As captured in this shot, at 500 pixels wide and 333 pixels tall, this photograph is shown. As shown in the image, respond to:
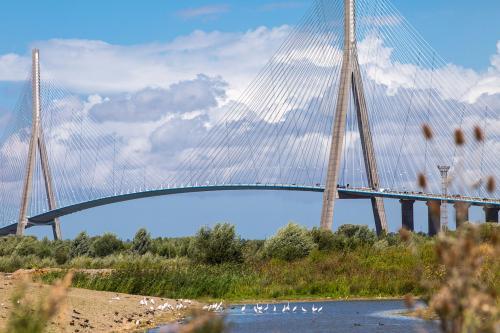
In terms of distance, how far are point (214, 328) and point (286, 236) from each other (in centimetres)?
3238

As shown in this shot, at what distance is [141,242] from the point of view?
50750 mm

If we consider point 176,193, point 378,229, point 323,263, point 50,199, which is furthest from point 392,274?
point 50,199

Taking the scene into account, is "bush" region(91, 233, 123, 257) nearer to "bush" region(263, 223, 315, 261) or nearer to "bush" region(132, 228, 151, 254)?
"bush" region(132, 228, 151, 254)

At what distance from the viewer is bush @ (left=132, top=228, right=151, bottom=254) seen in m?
50.3

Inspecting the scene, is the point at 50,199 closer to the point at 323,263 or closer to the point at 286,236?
the point at 286,236

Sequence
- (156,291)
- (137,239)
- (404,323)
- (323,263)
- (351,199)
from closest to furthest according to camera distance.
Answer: (404,323), (156,291), (323,263), (137,239), (351,199)

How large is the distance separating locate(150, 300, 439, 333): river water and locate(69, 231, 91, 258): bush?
84.2 ft

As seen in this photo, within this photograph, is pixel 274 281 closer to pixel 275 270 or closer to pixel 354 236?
pixel 275 270

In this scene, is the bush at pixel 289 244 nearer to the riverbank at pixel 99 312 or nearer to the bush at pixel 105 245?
the riverbank at pixel 99 312

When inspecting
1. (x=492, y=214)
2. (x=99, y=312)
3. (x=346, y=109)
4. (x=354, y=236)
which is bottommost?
(x=99, y=312)

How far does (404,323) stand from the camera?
64.0 feet

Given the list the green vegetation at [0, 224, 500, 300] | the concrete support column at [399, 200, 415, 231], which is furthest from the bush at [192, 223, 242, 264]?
the concrete support column at [399, 200, 415, 231]

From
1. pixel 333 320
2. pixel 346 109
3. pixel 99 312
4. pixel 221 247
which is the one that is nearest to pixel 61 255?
pixel 221 247

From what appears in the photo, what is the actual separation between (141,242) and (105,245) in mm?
1771
